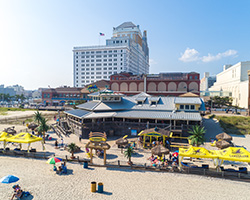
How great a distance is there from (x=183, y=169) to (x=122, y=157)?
8333mm

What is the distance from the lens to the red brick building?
7494 cm

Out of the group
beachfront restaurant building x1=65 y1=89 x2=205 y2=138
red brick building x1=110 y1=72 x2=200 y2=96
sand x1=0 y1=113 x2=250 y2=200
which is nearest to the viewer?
sand x1=0 y1=113 x2=250 y2=200

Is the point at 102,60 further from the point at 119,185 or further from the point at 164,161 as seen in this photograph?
the point at 119,185

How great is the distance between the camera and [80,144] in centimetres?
3094

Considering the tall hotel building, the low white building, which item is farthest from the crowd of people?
the tall hotel building

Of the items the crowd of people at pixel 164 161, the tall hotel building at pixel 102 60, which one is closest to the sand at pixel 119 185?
the crowd of people at pixel 164 161

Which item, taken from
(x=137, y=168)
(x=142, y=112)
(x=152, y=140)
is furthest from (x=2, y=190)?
(x=142, y=112)

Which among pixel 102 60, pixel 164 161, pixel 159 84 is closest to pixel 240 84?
pixel 159 84

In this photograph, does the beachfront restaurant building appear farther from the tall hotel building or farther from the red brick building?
the tall hotel building

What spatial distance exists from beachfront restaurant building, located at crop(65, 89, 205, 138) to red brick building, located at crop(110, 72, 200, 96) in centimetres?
3704

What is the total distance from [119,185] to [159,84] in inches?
2524

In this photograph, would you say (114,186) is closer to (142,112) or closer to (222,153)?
(222,153)

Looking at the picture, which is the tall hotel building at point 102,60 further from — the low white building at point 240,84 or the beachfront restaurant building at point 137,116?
the beachfront restaurant building at point 137,116

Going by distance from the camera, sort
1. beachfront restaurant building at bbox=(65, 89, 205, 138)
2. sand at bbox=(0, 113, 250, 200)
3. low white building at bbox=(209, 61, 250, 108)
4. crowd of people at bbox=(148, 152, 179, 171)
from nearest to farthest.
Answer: sand at bbox=(0, 113, 250, 200)
crowd of people at bbox=(148, 152, 179, 171)
beachfront restaurant building at bbox=(65, 89, 205, 138)
low white building at bbox=(209, 61, 250, 108)
